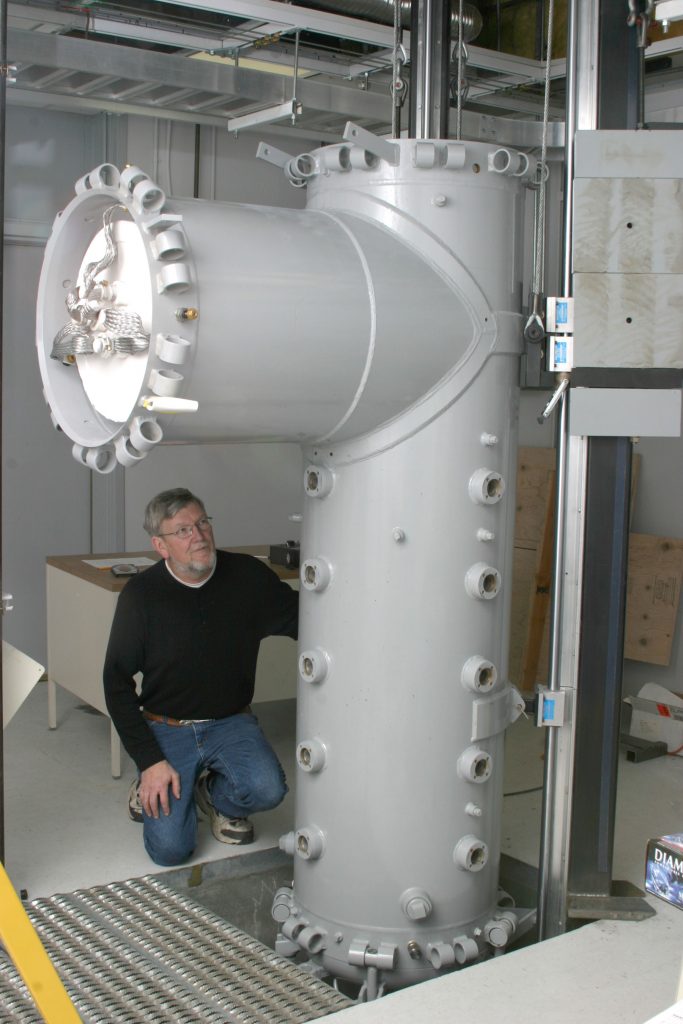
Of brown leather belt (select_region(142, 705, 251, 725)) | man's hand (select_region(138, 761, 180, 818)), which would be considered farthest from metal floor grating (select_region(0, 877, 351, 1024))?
brown leather belt (select_region(142, 705, 251, 725))

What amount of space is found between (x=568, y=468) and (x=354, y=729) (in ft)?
2.68

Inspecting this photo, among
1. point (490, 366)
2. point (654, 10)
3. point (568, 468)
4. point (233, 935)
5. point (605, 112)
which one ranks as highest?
point (654, 10)

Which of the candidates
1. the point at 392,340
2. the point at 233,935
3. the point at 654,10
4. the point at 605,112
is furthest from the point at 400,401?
the point at 233,935

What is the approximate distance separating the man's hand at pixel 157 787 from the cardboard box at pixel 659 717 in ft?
6.69

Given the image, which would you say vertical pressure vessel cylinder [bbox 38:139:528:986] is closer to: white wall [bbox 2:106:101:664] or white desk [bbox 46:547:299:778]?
white desk [bbox 46:547:299:778]

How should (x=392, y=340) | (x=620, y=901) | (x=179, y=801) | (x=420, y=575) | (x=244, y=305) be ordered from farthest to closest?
(x=179, y=801) → (x=620, y=901) → (x=420, y=575) → (x=392, y=340) → (x=244, y=305)

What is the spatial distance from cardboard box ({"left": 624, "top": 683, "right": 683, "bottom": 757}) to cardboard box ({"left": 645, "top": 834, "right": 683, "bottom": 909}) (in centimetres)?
265

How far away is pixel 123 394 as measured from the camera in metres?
2.31

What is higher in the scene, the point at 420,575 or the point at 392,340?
the point at 392,340

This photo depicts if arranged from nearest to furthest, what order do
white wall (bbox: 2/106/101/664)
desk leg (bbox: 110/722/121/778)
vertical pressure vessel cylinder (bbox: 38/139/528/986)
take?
vertical pressure vessel cylinder (bbox: 38/139/528/986)
desk leg (bbox: 110/722/121/778)
white wall (bbox: 2/106/101/664)

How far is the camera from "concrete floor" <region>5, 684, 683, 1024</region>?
2418 mm

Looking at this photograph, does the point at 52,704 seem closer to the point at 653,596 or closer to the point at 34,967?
the point at 653,596

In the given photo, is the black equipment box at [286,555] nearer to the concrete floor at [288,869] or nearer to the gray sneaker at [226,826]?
the concrete floor at [288,869]

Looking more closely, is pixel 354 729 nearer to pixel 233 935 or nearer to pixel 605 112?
pixel 233 935
